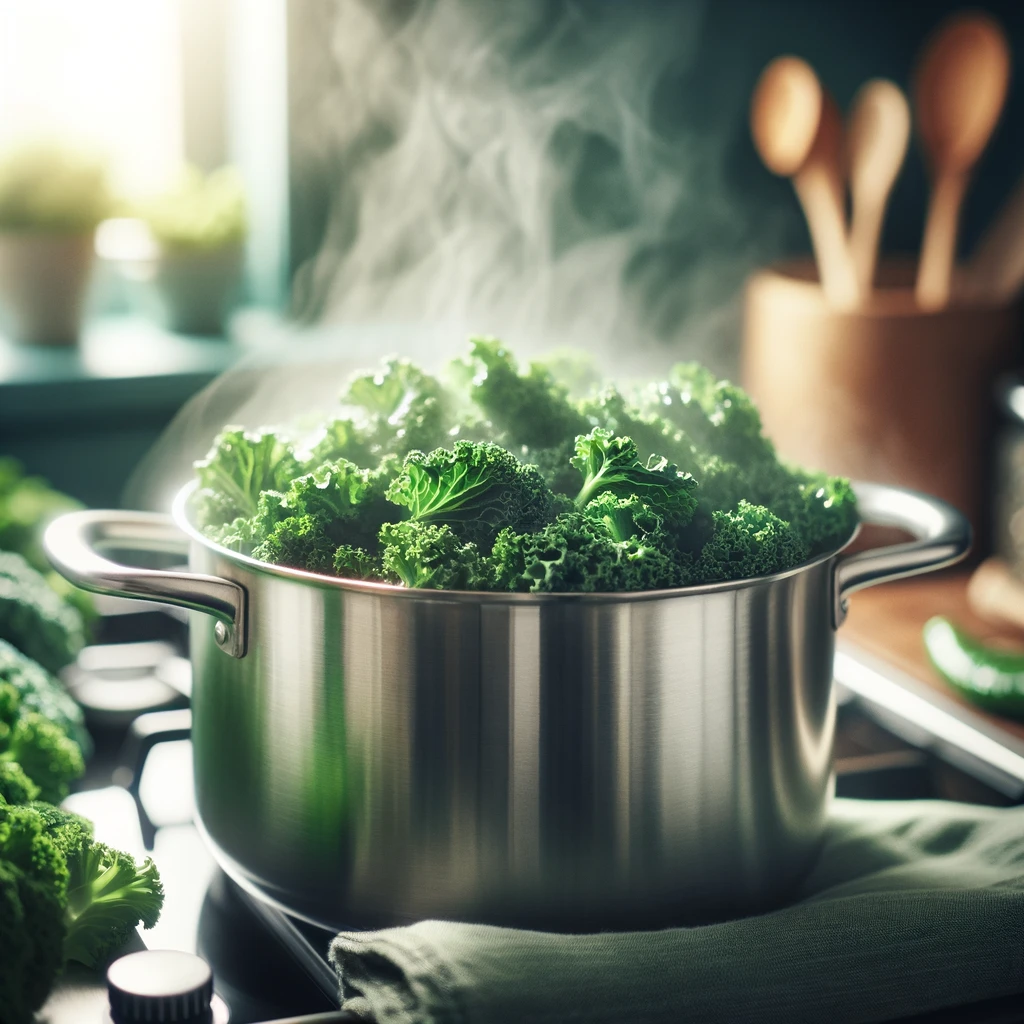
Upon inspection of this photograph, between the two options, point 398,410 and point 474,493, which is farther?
point 398,410

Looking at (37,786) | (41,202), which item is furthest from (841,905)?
(41,202)

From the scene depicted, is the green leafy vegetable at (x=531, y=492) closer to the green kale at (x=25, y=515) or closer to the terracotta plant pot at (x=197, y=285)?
the green kale at (x=25, y=515)

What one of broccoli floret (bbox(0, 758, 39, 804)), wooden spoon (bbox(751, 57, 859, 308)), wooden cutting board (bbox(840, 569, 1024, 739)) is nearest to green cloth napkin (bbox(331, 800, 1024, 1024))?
broccoli floret (bbox(0, 758, 39, 804))

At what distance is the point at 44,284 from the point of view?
1.95 meters

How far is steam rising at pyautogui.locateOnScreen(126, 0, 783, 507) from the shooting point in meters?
1.95

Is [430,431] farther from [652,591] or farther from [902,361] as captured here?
[902,361]

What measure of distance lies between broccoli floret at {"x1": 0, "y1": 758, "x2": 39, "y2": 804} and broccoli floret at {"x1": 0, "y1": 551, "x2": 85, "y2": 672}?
32 cm

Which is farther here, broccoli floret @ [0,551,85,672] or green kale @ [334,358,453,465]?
broccoli floret @ [0,551,85,672]

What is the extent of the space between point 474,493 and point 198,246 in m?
1.35

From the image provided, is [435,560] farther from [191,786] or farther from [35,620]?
[35,620]

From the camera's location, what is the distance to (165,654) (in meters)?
1.43

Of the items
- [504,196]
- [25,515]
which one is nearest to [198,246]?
[504,196]

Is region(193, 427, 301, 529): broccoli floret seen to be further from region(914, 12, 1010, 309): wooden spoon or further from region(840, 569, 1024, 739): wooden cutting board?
region(914, 12, 1010, 309): wooden spoon

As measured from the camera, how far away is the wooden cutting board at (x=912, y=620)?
1.46 m
